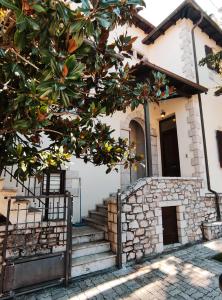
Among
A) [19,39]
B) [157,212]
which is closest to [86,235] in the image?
[157,212]

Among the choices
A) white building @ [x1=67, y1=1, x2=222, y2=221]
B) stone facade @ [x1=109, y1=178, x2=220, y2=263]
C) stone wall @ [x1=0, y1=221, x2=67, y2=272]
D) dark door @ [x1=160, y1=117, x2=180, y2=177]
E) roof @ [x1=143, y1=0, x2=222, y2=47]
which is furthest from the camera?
dark door @ [x1=160, y1=117, x2=180, y2=177]

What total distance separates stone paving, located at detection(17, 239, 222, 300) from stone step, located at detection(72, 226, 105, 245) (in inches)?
34.3

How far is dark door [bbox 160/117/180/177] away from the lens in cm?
765

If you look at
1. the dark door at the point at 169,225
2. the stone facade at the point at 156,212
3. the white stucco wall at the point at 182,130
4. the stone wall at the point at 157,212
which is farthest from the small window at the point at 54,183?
the white stucco wall at the point at 182,130

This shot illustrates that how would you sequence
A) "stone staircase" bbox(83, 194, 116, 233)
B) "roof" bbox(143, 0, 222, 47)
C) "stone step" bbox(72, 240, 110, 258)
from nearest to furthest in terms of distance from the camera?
1. "stone step" bbox(72, 240, 110, 258)
2. "stone staircase" bbox(83, 194, 116, 233)
3. "roof" bbox(143, 0, 222, 47)

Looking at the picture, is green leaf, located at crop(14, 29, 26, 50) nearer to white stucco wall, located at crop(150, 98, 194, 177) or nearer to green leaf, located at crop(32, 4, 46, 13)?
green leaf, located at crop(32, 4, 46, 13)

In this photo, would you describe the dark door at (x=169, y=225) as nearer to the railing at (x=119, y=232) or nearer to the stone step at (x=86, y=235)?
the railing at (x=119, y=232)

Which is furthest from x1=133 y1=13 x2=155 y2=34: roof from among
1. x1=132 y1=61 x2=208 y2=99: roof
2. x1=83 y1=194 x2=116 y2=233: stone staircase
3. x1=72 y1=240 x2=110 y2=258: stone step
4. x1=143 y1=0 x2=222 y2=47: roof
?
x1=72 y1=240 x2=110 y2=258: stone step

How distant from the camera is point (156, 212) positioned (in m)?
5.26

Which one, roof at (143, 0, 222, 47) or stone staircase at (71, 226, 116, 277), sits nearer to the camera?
stone staircase at (71, 226, 116, 277)

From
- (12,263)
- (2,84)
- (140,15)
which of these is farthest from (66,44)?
(140,15)

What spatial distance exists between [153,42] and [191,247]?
28.6ft

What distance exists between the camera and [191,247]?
5.66 m

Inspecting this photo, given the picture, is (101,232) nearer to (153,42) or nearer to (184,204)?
(184,204)
